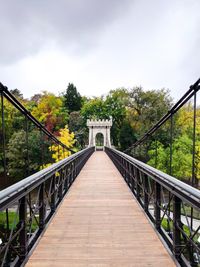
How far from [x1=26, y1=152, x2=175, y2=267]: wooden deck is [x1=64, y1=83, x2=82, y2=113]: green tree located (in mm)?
46356

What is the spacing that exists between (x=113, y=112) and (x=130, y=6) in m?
35.5

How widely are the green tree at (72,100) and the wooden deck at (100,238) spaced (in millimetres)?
46356

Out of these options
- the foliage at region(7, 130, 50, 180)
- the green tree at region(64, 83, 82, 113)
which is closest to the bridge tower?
the green tree at region(64, 83, 82, 113)

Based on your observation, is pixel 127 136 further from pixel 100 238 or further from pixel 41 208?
pixel 100 238

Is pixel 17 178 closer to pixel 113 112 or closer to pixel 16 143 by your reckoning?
pixel 16 143

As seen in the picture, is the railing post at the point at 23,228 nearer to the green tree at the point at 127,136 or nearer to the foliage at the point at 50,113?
the foliage at the point at 50,113

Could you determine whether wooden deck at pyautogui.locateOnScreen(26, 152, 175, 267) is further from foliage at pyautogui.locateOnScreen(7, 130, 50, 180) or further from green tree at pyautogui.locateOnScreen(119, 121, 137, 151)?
green tree at pyautogui.locateOnScreen(119, 121, 137, 151)

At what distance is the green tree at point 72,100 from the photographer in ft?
171

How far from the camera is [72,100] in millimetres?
52312

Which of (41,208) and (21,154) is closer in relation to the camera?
(41,208)

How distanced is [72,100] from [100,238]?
4924 cm

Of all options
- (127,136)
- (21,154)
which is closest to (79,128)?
(127,136)

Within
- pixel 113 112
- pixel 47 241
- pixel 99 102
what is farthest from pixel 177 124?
pixel 47 241

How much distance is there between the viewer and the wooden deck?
3.13 meters
